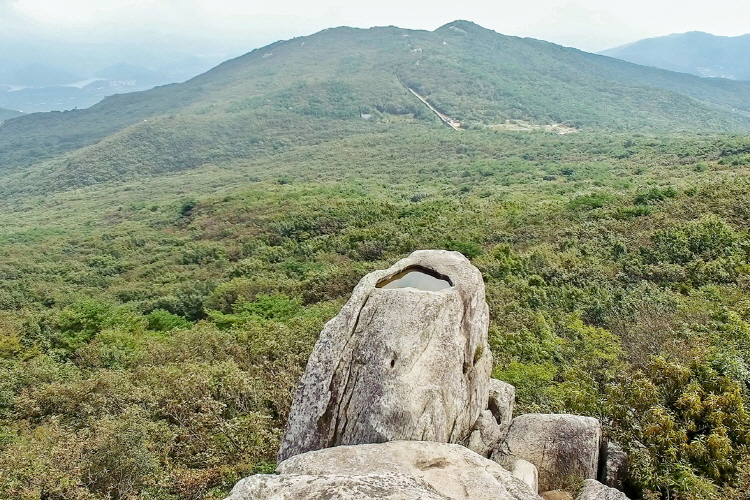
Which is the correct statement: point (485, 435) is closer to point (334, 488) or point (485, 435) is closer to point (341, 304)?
point (334, 488)

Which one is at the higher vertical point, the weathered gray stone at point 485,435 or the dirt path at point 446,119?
the dirt path at point 446,119

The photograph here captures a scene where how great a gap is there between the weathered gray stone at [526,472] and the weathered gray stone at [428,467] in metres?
1.36

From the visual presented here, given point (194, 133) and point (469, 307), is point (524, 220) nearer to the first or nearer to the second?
point (469, 307)

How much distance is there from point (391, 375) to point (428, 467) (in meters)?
1.74

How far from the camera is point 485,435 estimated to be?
10031mm

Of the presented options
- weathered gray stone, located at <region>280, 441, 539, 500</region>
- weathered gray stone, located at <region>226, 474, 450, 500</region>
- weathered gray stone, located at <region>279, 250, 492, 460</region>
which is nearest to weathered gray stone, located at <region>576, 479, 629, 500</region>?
weathered gray stone, located at <region>280, 441, 539, 500</region>

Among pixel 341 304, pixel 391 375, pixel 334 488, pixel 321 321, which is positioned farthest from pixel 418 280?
pixel 341 304

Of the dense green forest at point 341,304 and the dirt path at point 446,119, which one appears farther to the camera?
the dirt path at point 446,119

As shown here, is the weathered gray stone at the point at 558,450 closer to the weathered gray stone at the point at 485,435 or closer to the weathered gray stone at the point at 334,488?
the weathered gray stone at the point at 485,435

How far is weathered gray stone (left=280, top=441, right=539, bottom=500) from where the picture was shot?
23.2ft

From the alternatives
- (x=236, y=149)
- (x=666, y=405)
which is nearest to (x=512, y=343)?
(x=666, y=405)

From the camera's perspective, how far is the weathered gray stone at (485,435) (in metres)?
9.64

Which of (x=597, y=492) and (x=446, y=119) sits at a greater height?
(x=446, y=119)

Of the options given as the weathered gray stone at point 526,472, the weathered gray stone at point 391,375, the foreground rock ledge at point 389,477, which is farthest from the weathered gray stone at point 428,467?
the weathered gray stone at point 526,472
